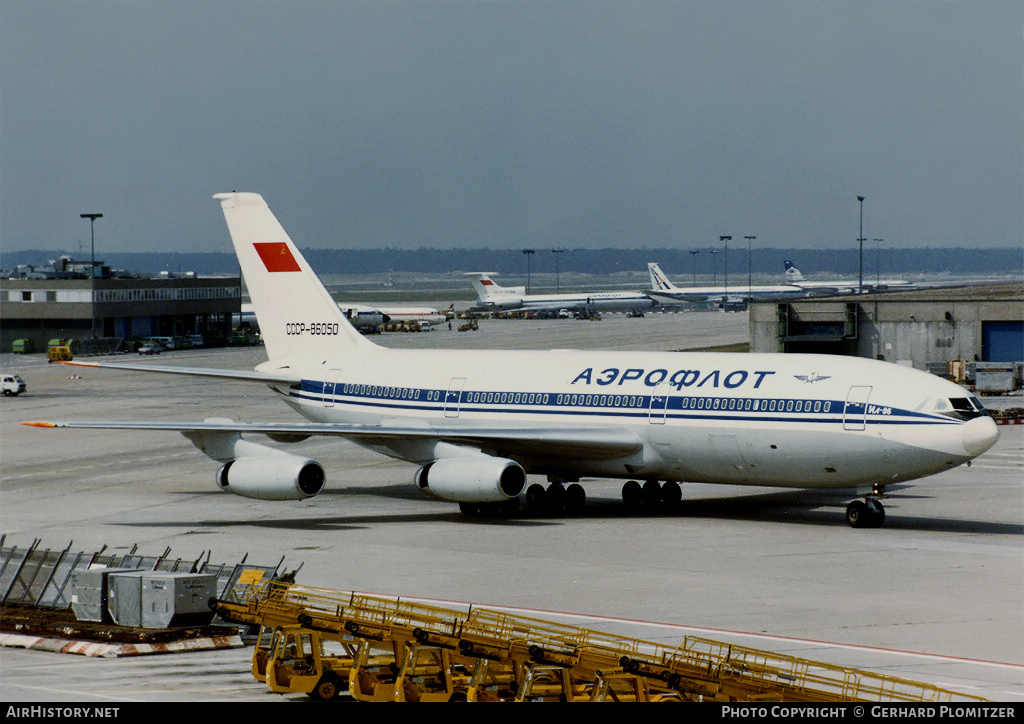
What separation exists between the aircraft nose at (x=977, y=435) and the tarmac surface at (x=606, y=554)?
244 cm

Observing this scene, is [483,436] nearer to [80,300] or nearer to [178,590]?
[178,590]

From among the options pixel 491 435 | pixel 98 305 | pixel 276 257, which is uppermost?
pixel 98 305

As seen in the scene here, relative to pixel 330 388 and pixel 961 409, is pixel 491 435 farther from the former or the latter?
pixel 961 409

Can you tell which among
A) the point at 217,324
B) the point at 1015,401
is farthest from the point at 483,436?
the point at 217,324

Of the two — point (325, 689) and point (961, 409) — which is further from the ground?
point (961, 409)

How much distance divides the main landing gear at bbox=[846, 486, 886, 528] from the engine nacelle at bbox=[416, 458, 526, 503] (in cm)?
929

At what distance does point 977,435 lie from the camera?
37.4m

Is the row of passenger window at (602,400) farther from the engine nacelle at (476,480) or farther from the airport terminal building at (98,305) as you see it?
the airport terminal building at (98,305)

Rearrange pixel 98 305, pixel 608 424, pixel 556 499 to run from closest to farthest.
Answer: pixel 608 424 < pixel 556 499 < pixel 98 305

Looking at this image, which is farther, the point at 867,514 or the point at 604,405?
the point at 604,405

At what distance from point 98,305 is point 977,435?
10524 cm

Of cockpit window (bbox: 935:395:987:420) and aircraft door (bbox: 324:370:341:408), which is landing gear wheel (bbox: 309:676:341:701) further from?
aircraft door (bbox: 324:370:341:408)

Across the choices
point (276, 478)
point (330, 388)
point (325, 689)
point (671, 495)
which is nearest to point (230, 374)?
point (330, 388)
